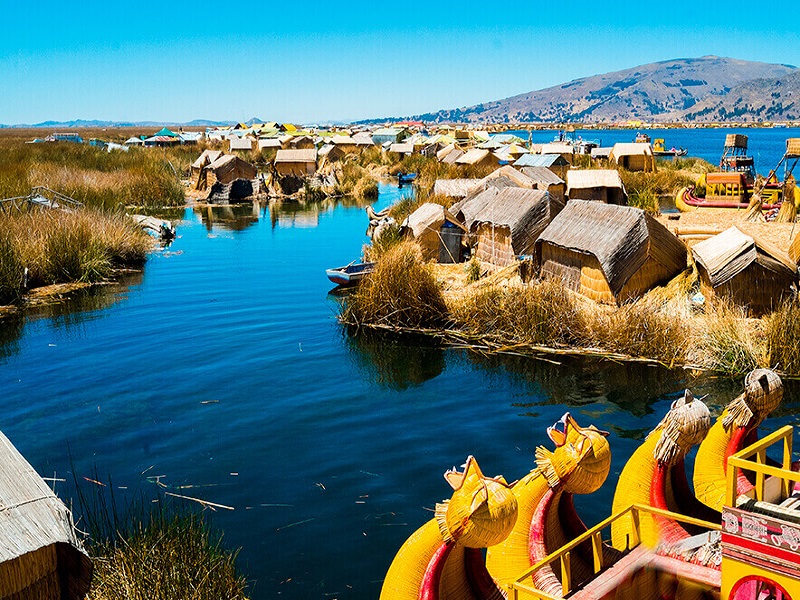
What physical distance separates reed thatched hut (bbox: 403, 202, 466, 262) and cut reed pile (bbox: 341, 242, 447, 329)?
4883 millimetres

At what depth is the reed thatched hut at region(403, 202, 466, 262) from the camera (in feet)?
67.3

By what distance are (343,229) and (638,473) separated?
25.4 m

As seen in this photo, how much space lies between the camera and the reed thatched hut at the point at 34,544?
309 centimetres

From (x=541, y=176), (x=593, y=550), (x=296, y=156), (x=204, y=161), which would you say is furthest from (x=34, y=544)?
(x=296, y=156)

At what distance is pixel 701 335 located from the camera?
13.1 metres

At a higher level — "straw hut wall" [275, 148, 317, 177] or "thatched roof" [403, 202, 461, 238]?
"straw hut wall" [275, 148, 317, 177]

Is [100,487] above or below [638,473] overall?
below

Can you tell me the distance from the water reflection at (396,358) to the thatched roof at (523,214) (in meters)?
4.45

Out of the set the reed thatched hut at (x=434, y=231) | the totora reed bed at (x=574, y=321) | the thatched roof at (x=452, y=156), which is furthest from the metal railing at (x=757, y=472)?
the thatched roof at (x=452, y=156)

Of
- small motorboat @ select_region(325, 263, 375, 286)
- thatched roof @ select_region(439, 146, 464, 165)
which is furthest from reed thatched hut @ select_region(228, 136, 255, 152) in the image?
small motorboat @ select_region(325, 263, 375, 286)

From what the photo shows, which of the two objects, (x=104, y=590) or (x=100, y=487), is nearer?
(x=104, y=590)

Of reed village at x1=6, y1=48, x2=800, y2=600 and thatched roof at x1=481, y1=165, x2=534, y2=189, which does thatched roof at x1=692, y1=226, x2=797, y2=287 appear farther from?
thatched roof at x1=481, y1=165, x2=534, y2=189

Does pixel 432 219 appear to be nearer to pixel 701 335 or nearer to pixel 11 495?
pixel 701 335

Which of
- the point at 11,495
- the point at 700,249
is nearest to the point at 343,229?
the point at 700,249
